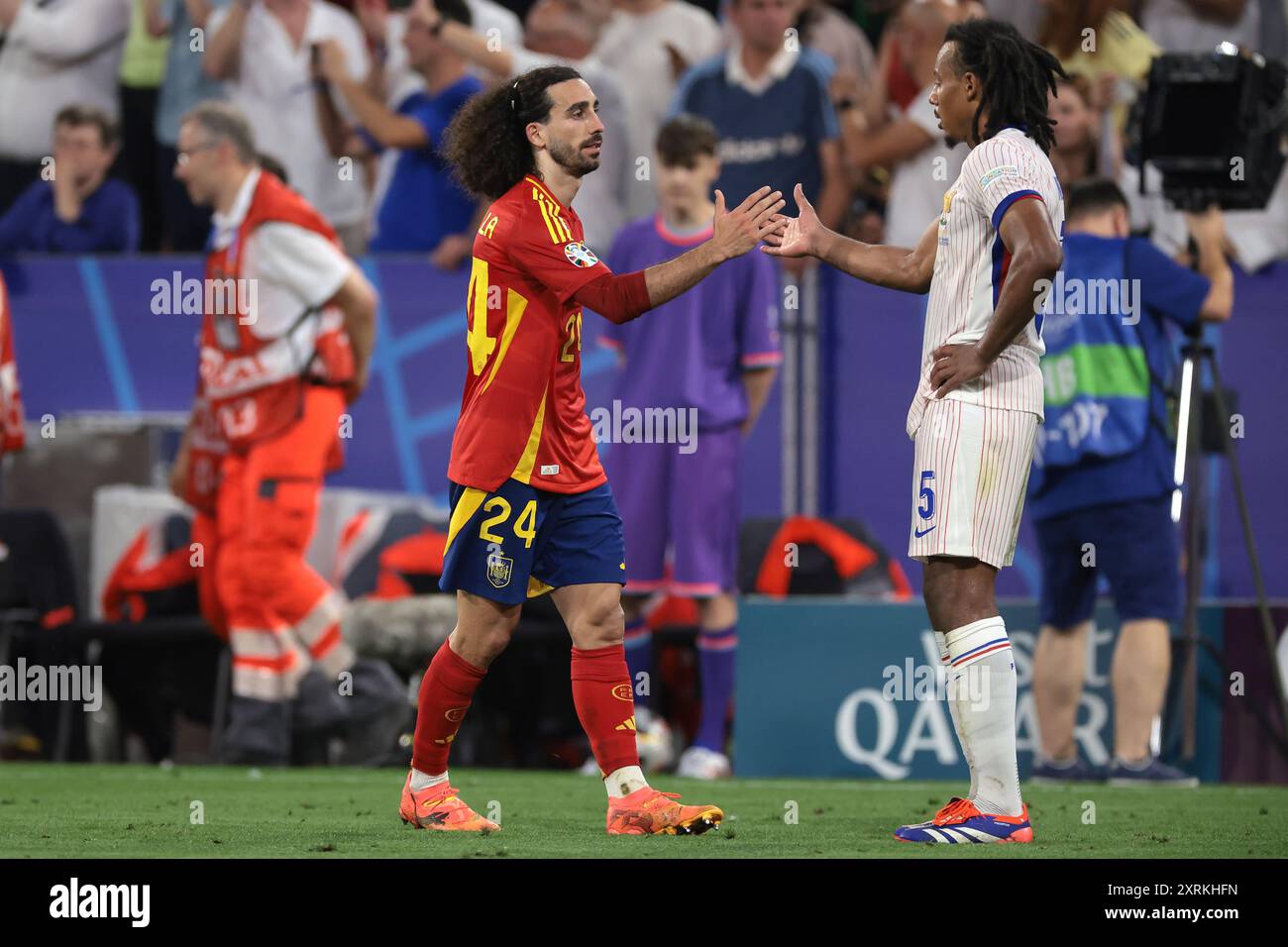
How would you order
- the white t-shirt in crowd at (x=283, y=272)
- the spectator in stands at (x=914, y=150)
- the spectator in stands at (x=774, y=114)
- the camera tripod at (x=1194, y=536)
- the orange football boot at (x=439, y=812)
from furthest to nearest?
the spectator in stands at (x=774, y=114) < the spectator in stands at (x=914, y=150) < the white t-shirt in crowd at (x=283, y=272) < the camera tripod at (x=1194, y=536) < the orange football boot at (x=439, y=812)

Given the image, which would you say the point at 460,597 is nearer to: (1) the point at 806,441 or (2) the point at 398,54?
(1) the point at 806,441

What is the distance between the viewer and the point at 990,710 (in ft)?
18.3

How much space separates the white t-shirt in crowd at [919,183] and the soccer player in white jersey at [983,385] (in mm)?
4768

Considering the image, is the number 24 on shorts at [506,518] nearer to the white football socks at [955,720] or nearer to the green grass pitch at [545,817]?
the green grass pitch at [545,817]

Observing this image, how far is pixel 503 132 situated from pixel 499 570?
1.32 metres

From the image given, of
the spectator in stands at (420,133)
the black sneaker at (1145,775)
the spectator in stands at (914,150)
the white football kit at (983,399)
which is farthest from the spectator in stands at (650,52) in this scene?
the white football kit at (983,399)

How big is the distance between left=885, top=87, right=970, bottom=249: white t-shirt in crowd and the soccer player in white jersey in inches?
188

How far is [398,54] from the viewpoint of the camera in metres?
11.8

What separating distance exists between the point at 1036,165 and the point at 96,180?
7362 millimetres

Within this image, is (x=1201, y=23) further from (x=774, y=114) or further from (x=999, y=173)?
(x=999, y=173)

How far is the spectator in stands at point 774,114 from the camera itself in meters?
10.8

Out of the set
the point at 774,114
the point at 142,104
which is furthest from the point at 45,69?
the point at 774,114
